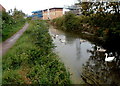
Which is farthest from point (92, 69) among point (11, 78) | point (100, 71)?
point (11, 78)

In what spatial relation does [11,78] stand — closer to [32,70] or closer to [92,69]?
[32,70]

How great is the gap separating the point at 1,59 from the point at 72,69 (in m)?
5.06

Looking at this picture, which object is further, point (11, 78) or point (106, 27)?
point (106, 27)

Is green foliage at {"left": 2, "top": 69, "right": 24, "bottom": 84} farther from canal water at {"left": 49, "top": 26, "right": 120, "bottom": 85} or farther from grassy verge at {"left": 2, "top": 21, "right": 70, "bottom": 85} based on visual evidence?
canal water at {"left": 49, "top": 26, "right": 120, "bottom": 85}

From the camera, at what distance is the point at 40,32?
1522 centimetres

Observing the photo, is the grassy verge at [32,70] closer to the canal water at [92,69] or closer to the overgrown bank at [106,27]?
the canal water at [92,69]

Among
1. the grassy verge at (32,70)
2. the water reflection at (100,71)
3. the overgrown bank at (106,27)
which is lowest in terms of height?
the water reflection at (100,71)

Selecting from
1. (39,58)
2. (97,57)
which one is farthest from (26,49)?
(97,57)

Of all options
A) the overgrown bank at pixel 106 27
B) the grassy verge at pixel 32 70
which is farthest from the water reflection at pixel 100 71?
the overgrown bank at pixel 106 27

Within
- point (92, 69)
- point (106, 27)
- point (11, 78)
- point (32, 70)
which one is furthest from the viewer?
point (106, 27)

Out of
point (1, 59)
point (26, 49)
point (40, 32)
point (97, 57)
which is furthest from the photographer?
point (40, 32)

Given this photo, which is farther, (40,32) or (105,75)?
(40,32)

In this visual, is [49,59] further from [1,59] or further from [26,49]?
[1,59]

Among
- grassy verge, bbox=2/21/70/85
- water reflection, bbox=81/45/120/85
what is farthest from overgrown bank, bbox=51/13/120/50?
grassy verge, bbox=2/21/70/85
